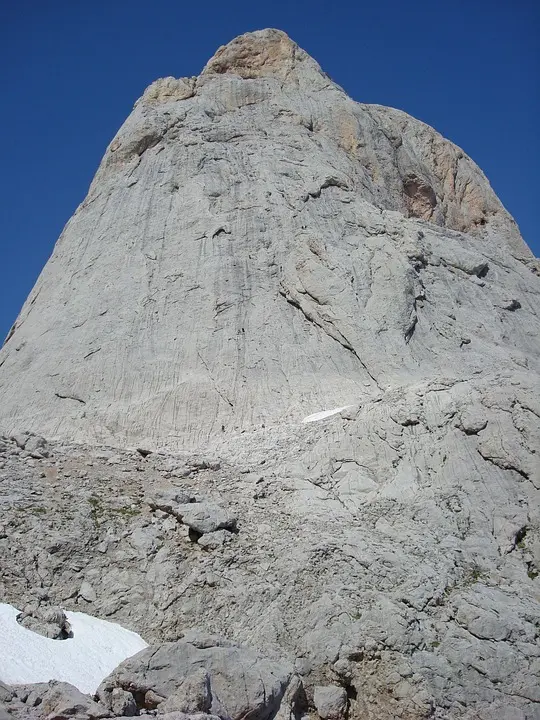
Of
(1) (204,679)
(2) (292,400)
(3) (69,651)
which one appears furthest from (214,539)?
(2) (292,400)

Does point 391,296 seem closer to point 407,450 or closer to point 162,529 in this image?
point 407,450

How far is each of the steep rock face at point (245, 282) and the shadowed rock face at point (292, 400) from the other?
0.09 metres

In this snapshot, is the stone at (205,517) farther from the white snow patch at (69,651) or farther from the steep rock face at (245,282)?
the steep rock face at (245,282)

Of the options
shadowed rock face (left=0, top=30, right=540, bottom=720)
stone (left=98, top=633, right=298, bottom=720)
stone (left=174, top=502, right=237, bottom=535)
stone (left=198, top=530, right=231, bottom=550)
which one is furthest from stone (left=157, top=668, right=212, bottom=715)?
stone (left=174, top=502, right=237, bottom=535)

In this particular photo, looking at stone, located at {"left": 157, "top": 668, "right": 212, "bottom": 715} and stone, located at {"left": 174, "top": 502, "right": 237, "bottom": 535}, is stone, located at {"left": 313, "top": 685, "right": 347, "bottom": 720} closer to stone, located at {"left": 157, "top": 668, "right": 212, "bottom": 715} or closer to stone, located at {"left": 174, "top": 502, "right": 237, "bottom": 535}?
stone, located at {"left": 157, "top": 668, "right": 212, "bottom": 715}

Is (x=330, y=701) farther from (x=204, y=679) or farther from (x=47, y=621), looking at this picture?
(x=47, y=621)

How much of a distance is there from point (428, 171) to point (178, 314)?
17.3 metres

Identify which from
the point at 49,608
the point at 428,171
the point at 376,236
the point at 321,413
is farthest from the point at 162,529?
the point at 428,171

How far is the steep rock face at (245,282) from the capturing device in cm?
2464

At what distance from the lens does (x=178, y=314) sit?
26859 mm

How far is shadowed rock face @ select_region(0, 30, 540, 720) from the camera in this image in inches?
588

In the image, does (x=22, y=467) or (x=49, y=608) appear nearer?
(x=49, y=608)

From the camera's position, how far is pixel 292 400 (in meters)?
24.0

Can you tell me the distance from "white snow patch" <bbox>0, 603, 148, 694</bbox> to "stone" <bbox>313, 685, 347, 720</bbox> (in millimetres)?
3000
